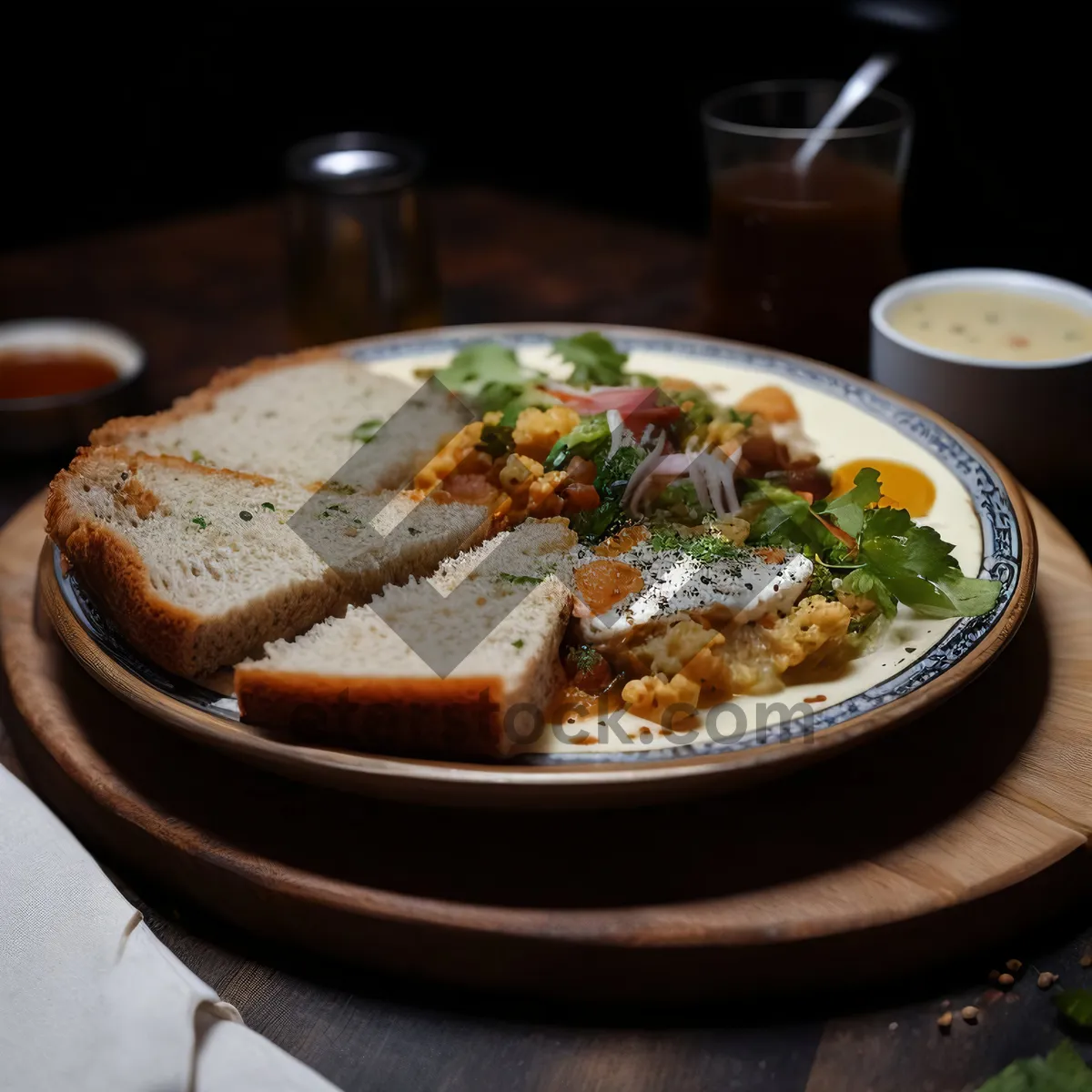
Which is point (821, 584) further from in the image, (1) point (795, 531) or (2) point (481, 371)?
(2) point (481, 371)

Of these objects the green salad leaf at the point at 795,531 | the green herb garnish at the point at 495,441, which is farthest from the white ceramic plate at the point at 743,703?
the green herb garnish at the point at 495,441

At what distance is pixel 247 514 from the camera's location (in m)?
2.79

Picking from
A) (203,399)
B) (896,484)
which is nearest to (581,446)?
(896,484)

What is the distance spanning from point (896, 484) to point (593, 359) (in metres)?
0.96

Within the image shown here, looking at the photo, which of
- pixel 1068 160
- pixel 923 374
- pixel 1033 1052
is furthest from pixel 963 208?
pixel 1033 1052

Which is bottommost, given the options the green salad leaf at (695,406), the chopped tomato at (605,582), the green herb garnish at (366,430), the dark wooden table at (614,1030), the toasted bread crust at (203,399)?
the dark wooden table at (614,1030)

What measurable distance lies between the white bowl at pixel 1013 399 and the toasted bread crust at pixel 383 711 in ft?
6.20

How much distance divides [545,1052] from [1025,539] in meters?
1.51

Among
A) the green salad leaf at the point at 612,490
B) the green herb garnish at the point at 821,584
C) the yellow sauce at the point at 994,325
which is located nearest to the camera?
the green herb garnish at the point at 821,584

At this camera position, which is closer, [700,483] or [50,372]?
[700,483]

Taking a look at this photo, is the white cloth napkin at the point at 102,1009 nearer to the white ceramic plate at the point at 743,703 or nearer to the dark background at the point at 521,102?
the white ceramic plate at the point at 743,703

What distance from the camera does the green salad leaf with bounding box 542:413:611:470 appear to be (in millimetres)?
2936

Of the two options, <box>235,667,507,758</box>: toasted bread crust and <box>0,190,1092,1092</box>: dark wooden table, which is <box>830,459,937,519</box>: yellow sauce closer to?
<box>0,190,1092,1092</box>: dark wooden table

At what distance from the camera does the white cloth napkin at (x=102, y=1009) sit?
6.04 ft
